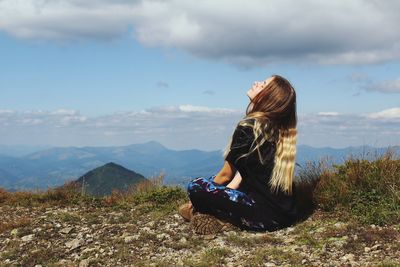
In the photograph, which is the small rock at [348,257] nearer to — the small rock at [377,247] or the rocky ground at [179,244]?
the rocky ground at [179,244]

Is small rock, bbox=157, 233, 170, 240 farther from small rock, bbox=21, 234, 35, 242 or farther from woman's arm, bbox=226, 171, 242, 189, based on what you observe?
small rock, bbox=21, 234, 35, 242

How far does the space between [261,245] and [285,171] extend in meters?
1.46

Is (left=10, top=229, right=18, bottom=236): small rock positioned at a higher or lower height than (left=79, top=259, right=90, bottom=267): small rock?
lower

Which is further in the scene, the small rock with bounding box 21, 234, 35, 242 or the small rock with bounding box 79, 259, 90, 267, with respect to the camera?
the small rock with bounding box 21, 234, 35, 242

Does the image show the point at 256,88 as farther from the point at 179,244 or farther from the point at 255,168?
the point at 179,244

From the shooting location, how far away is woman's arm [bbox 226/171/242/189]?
8.14m

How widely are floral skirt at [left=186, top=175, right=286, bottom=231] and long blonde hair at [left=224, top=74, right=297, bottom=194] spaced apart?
61 centimetres

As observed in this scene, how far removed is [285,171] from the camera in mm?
7559

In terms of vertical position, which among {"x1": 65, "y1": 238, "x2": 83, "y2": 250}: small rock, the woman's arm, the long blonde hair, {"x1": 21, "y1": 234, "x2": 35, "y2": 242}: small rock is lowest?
{"x1": 21, "y1": 234, "x2": 35, "y2": 242}: small rock

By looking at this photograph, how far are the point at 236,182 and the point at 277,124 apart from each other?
4.90 ft

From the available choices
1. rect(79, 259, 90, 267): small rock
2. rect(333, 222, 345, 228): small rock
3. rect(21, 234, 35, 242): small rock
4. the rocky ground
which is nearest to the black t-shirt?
the rocky ground

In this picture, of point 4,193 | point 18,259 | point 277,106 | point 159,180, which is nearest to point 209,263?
point 277,106

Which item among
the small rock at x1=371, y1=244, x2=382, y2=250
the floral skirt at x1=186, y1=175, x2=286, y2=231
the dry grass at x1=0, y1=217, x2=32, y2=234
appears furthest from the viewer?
the dry grass at x1=0, y1=217, x2=32, y2=234

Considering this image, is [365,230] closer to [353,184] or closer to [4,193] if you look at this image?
[353,184]
